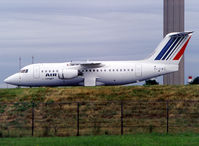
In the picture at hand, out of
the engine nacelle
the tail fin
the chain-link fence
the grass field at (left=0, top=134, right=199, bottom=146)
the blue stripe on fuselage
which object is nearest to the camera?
the grass field at (left=0, top=134, right=199, bottom=146)

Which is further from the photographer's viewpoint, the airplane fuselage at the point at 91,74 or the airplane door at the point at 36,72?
the airplane door at the point at 36,72

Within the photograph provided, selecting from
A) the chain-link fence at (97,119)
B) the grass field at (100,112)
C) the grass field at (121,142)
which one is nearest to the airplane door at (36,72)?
the grass field at (100,112)

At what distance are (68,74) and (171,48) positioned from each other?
417 inches

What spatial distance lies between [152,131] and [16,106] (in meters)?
11.7

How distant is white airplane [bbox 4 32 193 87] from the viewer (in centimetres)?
4381

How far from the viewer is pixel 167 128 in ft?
82.9

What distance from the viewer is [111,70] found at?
145 ft

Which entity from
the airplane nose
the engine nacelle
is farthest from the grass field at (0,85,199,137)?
the airplane nose

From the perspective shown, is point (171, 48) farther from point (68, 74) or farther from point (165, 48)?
point (68, 74)

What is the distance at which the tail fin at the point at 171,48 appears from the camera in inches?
1754

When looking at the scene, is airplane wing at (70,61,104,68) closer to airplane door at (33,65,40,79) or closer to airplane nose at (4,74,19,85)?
airplane door at (33,65,40,79)

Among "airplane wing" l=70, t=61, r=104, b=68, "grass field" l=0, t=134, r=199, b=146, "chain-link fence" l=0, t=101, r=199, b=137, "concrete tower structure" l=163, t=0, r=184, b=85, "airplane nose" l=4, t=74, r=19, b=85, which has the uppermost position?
"concrete tower structure" l=163, t=0, r=184, b=85

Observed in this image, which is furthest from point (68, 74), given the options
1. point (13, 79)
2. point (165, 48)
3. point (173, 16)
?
point (173, 16)

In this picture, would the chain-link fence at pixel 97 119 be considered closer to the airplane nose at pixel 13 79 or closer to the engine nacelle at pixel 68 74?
the engine nacelle at pixel 68 74
